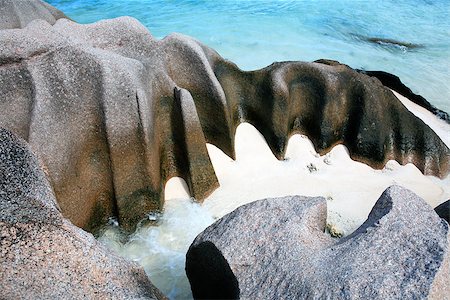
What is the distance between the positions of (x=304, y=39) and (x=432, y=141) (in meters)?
6.23

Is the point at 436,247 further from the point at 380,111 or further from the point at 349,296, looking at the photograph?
the point at 380,111

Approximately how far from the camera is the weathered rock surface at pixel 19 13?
14.6 feet

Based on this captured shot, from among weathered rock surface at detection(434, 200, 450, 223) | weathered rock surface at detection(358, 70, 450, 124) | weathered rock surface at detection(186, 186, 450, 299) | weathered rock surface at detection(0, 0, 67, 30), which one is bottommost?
weathered rock surface at detection(358, 70, 450, 124)

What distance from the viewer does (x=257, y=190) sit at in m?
4.43

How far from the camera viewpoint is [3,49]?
Result: 3.20 meters

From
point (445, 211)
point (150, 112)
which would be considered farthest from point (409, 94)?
point (150, 112)

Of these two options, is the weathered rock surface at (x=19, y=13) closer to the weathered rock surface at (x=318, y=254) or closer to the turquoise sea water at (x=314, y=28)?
the weathered rock surface at (x=318, y=254)

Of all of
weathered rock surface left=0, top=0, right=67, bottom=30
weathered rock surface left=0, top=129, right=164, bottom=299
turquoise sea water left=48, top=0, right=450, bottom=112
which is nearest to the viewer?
weathered rock surface left=0, top=129, right=164, bottom=299

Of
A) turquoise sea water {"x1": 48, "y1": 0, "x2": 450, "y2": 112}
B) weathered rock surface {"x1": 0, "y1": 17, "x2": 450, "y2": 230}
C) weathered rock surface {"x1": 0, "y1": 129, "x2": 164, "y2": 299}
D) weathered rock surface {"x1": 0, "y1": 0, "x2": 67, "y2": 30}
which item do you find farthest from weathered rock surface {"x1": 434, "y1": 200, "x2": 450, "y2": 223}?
weathered rock surface {"x1": 0, "y1": 0, "x2": 67, "y2": 30}

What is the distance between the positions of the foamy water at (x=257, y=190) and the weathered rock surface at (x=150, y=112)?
14cm

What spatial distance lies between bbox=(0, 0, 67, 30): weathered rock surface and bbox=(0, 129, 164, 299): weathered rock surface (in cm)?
281

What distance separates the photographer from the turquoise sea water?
8.76 meters

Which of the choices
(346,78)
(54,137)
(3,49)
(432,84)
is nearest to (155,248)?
(54,137)

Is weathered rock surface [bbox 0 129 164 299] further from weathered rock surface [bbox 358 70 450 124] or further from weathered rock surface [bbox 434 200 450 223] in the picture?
weathered rock surface [bbox 358 70 450 124]
